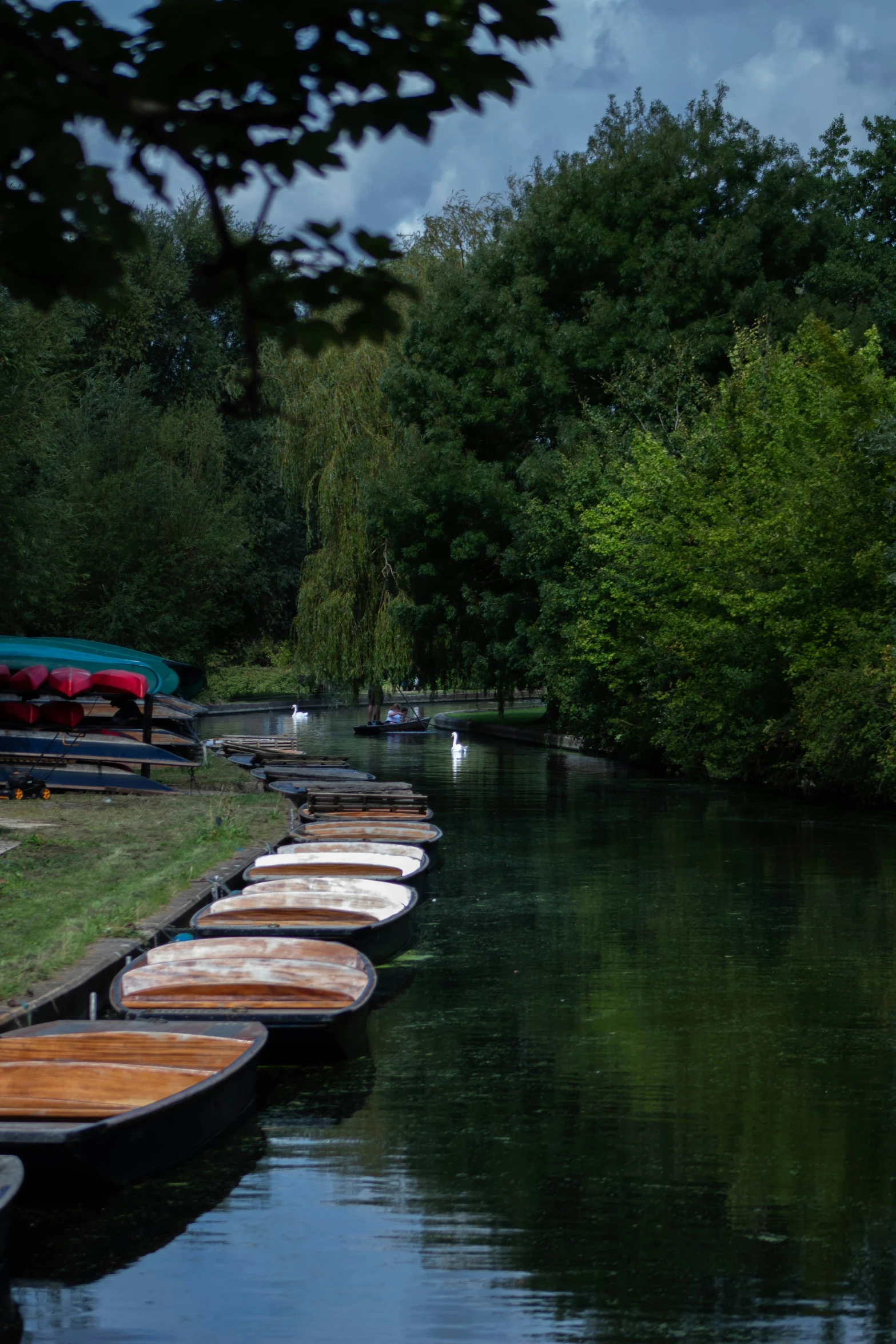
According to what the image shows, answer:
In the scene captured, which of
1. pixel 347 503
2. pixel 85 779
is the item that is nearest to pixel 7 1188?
pixel 85 779

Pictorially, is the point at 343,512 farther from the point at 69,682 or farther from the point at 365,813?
the point at 365,813

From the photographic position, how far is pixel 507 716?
53531mm

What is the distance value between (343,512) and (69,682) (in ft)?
66.5

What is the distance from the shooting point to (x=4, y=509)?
30.4 m

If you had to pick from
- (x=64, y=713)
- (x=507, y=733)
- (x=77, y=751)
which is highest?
(x=64, y=713)

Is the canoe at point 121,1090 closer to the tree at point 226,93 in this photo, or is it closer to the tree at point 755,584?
the tree at point 226,93

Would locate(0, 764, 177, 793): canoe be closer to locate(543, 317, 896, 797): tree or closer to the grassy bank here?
the grassy bank

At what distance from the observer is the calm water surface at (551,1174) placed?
590 cm

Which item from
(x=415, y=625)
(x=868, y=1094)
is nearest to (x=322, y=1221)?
(x=868, y=1094)

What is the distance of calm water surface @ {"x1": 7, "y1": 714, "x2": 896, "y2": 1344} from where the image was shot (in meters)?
5.90

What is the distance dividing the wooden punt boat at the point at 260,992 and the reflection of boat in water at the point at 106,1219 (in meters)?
1.31

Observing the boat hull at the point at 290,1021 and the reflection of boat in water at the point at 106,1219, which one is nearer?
the reflection of boat in water at the point at 106,1219

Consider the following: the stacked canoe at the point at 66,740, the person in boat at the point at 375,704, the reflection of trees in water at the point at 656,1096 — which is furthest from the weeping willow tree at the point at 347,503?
the reflection of trees in water at the point at 656,1096

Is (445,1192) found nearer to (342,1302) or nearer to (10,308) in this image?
(342,1302)
